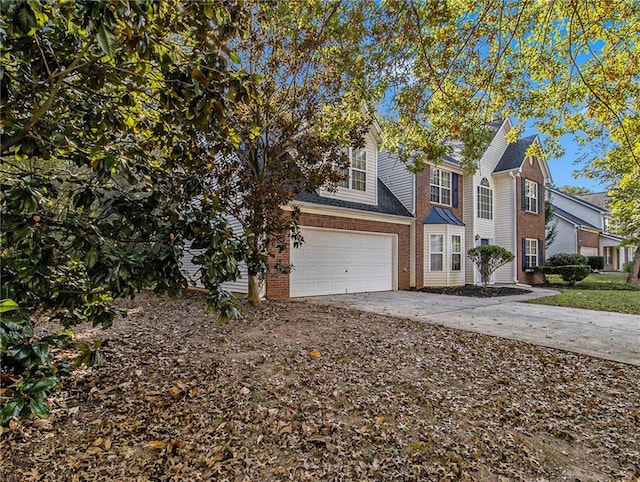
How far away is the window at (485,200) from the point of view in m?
16.9

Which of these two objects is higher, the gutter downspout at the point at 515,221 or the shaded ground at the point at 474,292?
the gutter downspout at the point at 515,221

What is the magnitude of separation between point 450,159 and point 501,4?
11.3 m

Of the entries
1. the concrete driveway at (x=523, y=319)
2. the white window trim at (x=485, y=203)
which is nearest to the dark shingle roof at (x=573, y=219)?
the white window trim at (x=485, y=203)

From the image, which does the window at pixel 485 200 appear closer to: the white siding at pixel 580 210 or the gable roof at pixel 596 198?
the white siding at pixel 580 210

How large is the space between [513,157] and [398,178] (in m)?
7.13

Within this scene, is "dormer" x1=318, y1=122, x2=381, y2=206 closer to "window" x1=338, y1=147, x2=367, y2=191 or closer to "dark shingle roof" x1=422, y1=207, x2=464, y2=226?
"window" x1=338, y1=147, x2=367, y2=191

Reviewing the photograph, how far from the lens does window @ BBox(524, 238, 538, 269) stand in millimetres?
17797

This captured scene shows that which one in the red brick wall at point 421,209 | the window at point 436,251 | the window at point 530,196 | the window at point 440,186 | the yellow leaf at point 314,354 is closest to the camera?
the yellow leaf at point 314,354

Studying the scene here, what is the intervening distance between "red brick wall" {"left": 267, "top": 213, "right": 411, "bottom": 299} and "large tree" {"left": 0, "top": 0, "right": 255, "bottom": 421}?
6.45 meters

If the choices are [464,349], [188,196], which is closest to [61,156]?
[188,196]

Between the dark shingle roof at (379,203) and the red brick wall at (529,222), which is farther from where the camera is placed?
the red brick wall at (529,222)

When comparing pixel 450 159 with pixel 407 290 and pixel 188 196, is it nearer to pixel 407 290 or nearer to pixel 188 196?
pixel 407 290

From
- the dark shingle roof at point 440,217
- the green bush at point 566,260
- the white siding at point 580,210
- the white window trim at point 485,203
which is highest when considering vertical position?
the white siding at point 580,210

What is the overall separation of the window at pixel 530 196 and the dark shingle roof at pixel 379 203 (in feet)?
26.3
